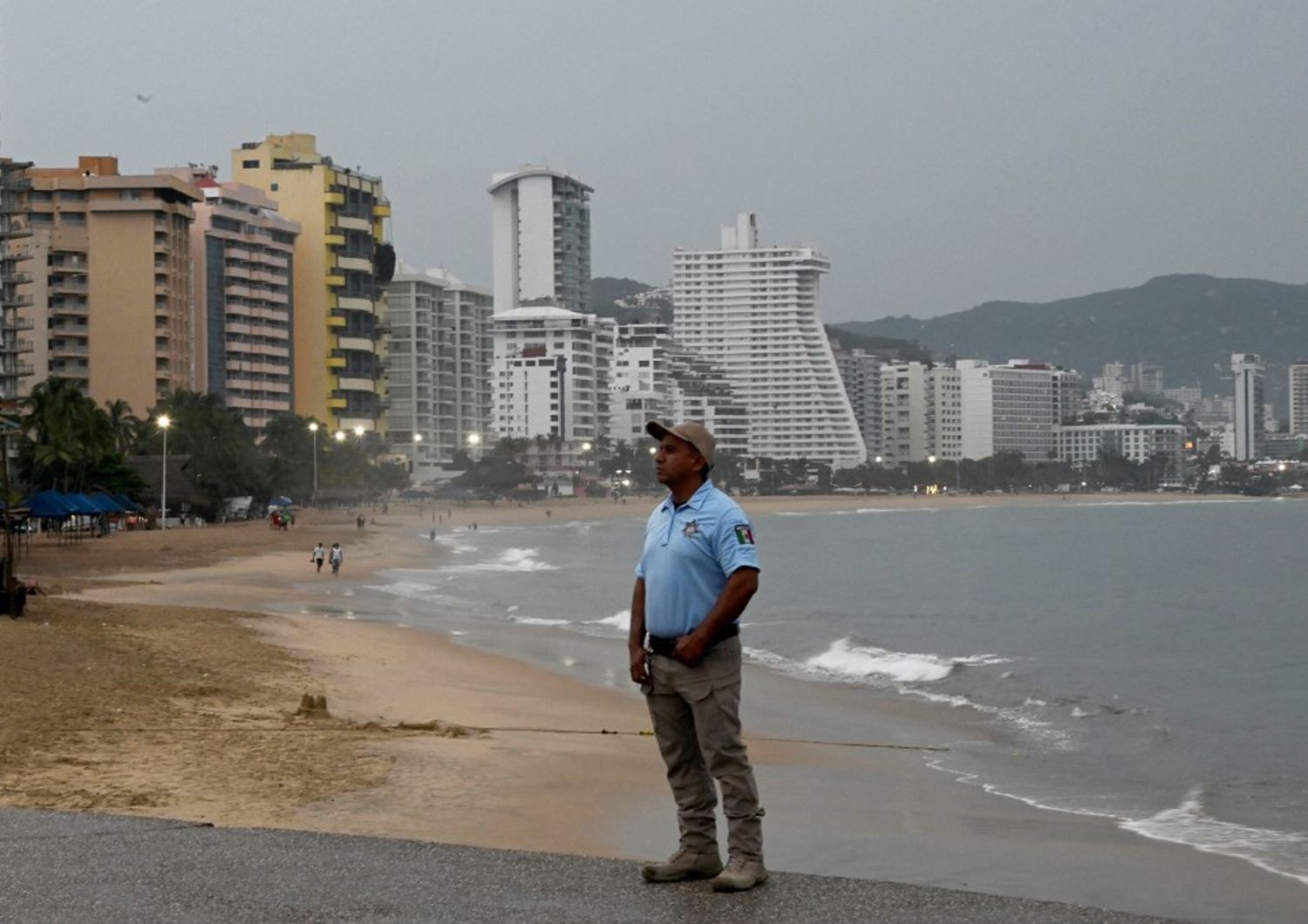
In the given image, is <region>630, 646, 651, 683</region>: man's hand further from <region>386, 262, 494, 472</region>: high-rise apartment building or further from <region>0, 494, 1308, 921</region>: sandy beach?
<region>386, 262, 494, 472</region>: high-rise apartment building

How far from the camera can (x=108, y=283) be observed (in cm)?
10700

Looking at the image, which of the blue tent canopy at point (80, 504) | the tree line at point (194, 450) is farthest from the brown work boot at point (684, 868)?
the tree line at point (194, 450)

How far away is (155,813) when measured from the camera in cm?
883

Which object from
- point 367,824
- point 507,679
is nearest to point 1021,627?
point 507,679

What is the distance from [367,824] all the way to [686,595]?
3.40m

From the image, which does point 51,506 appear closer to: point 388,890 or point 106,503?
point 106,503

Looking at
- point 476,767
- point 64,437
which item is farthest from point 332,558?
point 476,767

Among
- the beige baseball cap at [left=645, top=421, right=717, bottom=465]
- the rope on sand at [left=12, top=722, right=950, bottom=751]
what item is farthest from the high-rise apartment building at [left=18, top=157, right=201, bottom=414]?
the beige baseball cap at [left=645, top=421, right=717, bottom=465]

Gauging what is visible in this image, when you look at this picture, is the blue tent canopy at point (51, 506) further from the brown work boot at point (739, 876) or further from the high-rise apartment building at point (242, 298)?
the high-rise apartment building at point (242, 298)

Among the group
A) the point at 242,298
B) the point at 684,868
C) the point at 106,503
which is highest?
the point at 242,298

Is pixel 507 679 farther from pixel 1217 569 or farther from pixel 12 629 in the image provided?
pixel 1217 569

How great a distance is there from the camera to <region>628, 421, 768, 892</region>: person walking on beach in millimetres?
6398

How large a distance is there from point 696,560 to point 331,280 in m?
128

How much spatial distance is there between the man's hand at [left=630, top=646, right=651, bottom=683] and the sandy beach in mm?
2738
